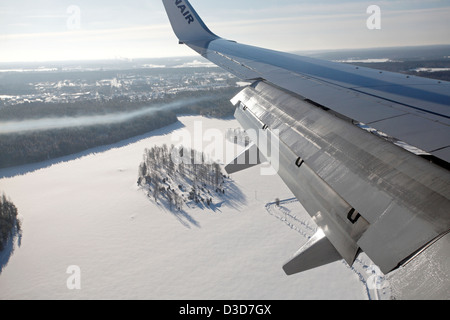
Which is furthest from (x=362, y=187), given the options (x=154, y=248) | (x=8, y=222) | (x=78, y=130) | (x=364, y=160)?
(x=78, y=130)

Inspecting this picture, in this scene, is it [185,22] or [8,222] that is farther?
[8,222]

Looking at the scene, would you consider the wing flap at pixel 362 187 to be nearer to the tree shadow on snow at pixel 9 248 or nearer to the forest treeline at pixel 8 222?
the tree shadow on snow at pixel 9 248

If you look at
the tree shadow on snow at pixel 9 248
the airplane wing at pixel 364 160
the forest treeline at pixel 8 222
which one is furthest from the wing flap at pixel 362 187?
the forest treeline at pixel 8 222

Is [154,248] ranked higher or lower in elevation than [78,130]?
lower

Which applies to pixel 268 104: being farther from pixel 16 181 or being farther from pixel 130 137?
pixel 130 137

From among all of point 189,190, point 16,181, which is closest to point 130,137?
point 16,181

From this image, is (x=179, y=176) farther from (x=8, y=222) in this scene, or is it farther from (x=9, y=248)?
(x=9, y=248)

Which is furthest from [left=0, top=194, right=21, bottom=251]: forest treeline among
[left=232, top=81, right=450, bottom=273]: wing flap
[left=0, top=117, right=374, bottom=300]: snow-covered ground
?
[left=232, top=81, right=450, bottom=273]: wing flap

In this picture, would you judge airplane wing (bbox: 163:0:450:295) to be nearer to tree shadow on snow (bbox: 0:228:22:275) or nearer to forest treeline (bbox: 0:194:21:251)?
tree shadow on snow (bbox: 0:228:22:275)
